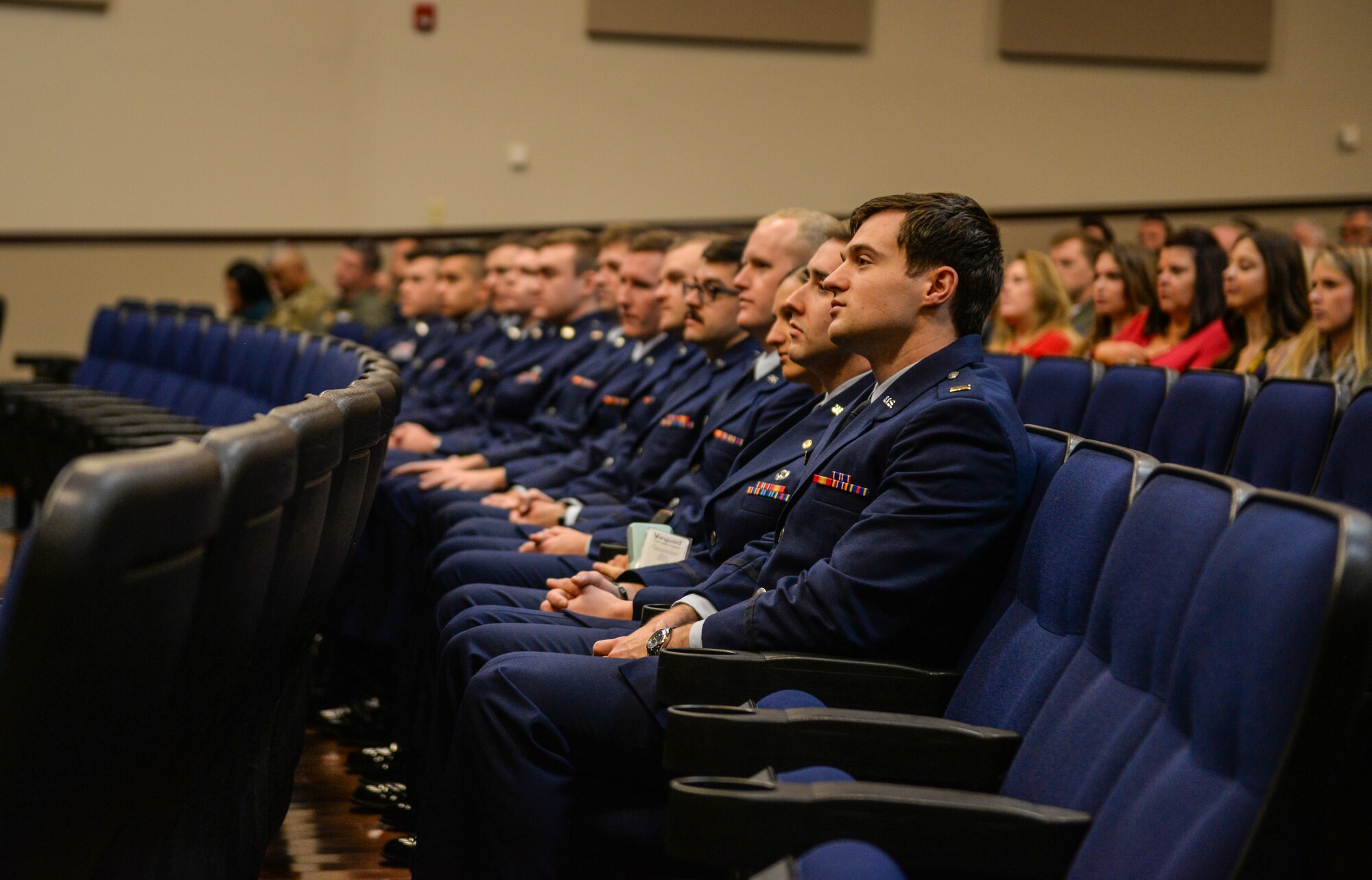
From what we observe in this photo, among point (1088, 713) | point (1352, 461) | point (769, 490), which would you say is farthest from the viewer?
point (1352, 461)

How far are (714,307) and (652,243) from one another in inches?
36.4

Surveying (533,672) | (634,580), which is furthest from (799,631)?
(634,580)

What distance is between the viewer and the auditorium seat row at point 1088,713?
3.03 feet

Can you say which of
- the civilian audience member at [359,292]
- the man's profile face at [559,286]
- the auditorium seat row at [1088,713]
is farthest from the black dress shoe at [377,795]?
the civilian audience member at [359,292]

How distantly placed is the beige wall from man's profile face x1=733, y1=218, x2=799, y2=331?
484cm

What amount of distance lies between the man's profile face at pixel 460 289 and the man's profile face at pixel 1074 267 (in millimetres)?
2435

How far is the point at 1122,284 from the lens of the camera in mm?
4574

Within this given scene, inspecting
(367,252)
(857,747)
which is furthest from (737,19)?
(857,747)

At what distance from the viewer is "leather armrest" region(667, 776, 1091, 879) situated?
1125 mm

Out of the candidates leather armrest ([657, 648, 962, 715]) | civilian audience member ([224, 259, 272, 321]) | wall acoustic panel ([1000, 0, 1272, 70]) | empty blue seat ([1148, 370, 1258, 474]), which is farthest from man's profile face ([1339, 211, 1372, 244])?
civilian audience member ([224, 259, 272, 321])

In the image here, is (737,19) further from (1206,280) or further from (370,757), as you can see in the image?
(370,757)

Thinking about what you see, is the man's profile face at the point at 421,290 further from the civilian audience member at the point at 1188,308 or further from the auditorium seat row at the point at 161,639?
the auditorium seat row at the point at 161,639

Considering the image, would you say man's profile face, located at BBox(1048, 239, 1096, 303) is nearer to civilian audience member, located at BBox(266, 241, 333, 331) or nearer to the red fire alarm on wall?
civilian audience member, located at BBox(266, 241, 333, 331)

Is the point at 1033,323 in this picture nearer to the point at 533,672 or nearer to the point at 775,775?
the point at 533,672
